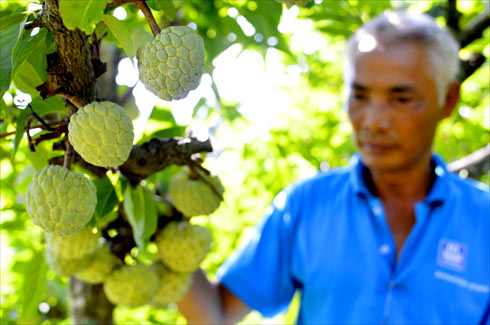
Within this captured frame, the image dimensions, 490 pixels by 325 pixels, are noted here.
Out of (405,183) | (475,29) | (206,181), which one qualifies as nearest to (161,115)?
(206,181)

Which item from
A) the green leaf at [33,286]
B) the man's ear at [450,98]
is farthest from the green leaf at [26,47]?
the man's ear at [450,98]

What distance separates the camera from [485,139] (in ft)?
12.1

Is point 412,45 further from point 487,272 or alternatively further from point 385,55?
point 487,272

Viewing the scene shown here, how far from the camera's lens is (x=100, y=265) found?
66.6 inches

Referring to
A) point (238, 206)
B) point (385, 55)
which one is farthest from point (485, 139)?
point (238, 206)

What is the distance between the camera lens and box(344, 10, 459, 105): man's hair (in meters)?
2.60

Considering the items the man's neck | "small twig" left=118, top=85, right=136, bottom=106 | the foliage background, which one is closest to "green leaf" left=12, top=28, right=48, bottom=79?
the foliage background

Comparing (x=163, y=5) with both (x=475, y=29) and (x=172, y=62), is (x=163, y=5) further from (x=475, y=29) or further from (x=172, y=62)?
(x=475, y=29)

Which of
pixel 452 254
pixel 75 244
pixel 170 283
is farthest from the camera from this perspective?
pixel 452 254

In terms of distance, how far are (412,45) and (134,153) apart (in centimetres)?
176

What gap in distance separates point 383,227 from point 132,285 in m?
1.31

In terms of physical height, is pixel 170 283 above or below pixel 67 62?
below

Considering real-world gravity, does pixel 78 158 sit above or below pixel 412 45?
below

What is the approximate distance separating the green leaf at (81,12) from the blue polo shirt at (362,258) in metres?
1.86
